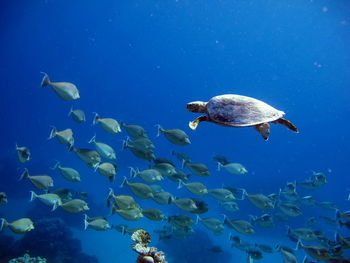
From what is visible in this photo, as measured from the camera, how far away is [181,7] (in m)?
64.0

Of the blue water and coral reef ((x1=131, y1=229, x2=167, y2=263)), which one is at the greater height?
the blue water

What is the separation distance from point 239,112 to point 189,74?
261ft

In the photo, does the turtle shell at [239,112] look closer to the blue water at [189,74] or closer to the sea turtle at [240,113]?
the sea turtle at [240,113]

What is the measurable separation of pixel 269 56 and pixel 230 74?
54.3 feet

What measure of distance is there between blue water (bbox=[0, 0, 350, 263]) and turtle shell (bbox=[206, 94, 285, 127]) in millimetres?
21620

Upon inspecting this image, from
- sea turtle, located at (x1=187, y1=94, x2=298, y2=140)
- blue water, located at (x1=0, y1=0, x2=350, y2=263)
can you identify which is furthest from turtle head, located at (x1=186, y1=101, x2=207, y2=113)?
blue water, located at (x1=0, y1=0, x2=350, y2=263)

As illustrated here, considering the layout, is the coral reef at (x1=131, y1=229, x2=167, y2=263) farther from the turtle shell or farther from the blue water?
A: the blue water

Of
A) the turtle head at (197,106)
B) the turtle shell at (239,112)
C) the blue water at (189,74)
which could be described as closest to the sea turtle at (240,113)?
the turtle shell at (239,112)

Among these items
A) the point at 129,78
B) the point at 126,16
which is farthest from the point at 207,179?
the point at 129,78

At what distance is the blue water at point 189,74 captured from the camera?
4625 cm

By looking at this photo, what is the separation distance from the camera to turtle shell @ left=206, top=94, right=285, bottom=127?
344 centimetres

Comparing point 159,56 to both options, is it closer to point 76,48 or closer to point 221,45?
point 221,45

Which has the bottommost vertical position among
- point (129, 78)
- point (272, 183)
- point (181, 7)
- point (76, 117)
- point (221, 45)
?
point (76, 117)

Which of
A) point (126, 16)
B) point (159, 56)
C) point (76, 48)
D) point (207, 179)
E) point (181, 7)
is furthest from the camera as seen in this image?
point (76, 48)
